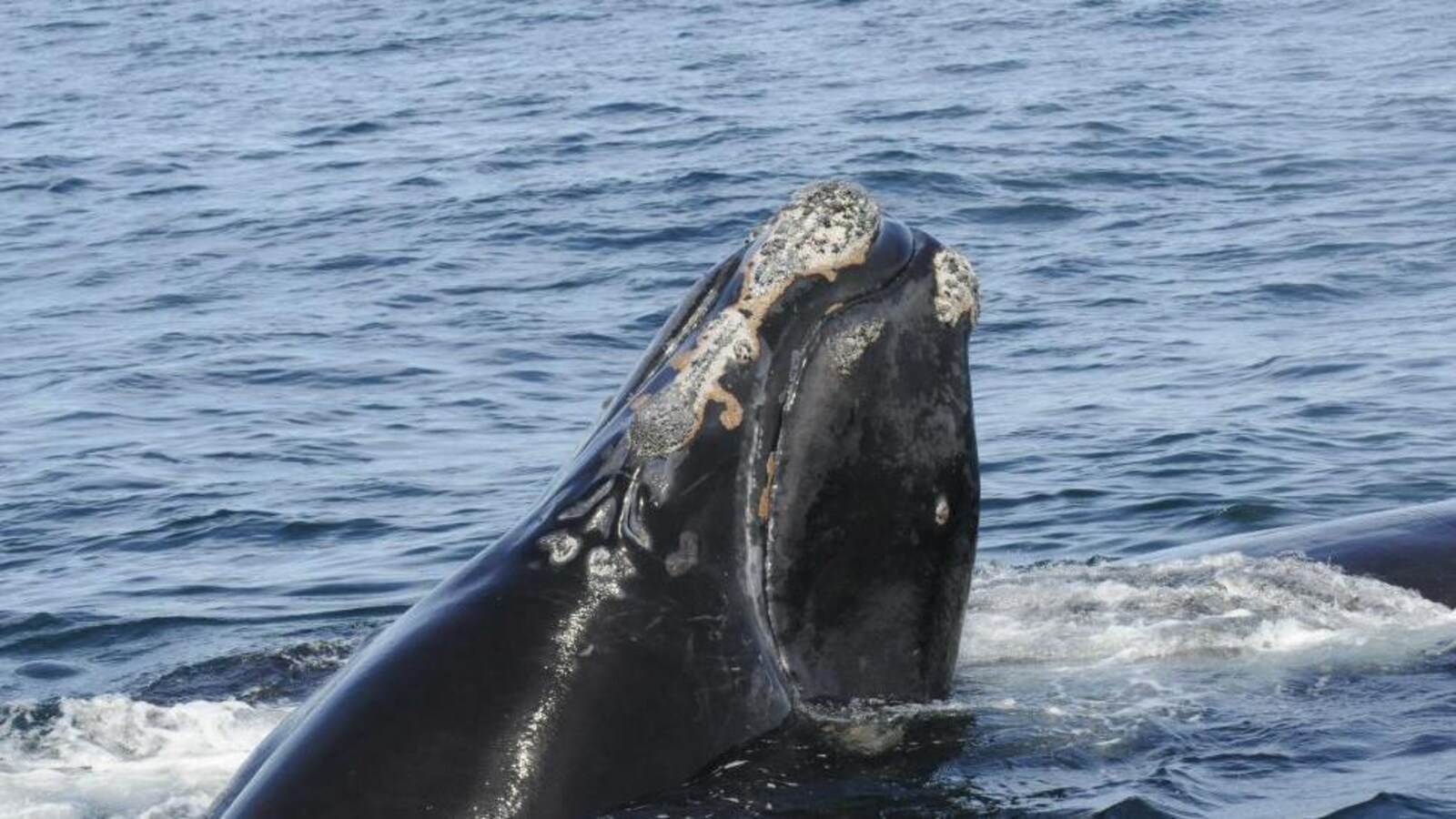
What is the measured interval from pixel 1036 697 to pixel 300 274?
841 inches

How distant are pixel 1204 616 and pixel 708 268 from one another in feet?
43.1

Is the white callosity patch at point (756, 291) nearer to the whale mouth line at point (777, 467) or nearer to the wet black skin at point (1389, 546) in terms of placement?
the whale mouth line at point (777, 467)

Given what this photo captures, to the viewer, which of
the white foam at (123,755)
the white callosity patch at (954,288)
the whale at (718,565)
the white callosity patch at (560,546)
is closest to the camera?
the whale at (718,565)

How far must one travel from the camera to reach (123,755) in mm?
9180

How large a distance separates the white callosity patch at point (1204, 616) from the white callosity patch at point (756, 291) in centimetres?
214

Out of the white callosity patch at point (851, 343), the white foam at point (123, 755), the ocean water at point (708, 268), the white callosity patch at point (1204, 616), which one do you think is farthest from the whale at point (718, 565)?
the white callosity patch at point (1204, 616)

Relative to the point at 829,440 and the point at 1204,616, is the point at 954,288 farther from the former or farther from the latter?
the point at 1204,616

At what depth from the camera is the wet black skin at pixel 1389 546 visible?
32.1 feet

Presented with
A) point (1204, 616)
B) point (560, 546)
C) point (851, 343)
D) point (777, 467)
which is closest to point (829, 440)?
point (777, 467)

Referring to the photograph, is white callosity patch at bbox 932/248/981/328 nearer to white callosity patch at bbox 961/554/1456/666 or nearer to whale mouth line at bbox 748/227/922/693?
whale mouth line at bbox 748/227/922/693

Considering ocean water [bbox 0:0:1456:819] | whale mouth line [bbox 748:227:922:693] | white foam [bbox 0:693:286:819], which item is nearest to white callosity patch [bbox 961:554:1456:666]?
ocean water [bbox 0:0:1456:819]

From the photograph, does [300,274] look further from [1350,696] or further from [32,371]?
[1350,696]

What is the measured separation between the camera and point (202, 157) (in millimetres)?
38750

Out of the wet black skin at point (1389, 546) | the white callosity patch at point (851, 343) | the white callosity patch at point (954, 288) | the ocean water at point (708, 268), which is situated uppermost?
the white callosity patch at point (954, 288)
